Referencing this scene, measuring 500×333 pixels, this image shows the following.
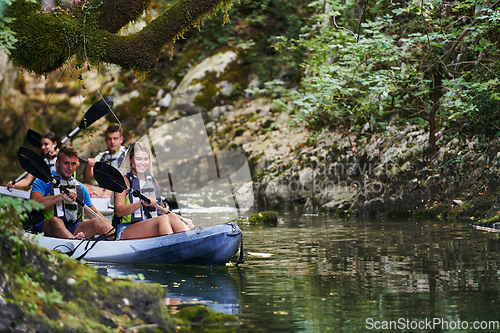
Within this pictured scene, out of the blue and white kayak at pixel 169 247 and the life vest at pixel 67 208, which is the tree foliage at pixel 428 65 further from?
the life vest at pixel 67 208

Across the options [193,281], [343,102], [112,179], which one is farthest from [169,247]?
[343,102]

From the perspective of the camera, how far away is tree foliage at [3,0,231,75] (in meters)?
5.57

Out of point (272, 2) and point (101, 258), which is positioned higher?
point (272, 2)

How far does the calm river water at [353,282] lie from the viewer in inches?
140

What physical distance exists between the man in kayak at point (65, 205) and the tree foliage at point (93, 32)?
3.62 ft

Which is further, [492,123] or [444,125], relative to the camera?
[444,125]

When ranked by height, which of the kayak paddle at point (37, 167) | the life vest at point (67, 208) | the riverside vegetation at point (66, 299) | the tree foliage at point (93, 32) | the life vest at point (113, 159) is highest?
the tree foliage at point (93, 32)

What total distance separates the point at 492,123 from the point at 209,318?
9.23 m

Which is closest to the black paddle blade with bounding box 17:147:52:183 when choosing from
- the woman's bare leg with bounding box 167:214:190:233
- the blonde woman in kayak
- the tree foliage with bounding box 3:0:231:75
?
the blonde woman in kayak

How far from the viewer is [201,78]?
19.6 metres

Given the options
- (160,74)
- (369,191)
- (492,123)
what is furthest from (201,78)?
(492,123)

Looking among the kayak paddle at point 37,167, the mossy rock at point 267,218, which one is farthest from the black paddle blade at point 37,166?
the mossy rock at point 267,218

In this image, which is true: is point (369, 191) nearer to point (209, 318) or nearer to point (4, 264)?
point (209, 318)

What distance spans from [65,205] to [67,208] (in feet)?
0.26
